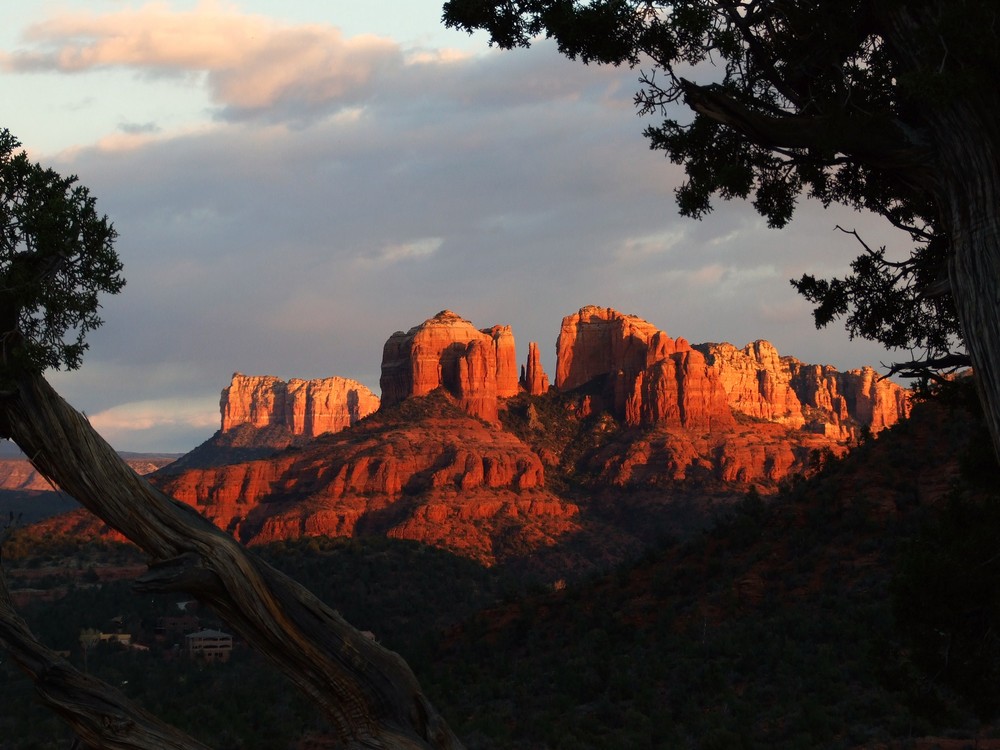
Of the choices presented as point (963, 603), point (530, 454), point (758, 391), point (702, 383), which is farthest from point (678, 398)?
point (963, 603)

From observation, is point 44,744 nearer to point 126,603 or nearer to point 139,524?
point 139,524

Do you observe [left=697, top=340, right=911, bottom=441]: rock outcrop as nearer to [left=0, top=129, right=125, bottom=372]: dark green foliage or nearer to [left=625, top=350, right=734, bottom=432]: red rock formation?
[left=625, top=350, right=734, bottom=432]: red rock formation

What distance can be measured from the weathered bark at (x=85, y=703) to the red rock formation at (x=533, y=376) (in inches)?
5485

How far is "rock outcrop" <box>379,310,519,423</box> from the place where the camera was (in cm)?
13638

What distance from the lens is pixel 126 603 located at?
7450 centimetres

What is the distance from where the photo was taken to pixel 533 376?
148m

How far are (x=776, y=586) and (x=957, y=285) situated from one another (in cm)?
3746

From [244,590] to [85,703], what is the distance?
4.03 ft

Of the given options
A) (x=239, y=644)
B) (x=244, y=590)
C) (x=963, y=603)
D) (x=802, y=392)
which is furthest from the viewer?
(x=802, y=392)

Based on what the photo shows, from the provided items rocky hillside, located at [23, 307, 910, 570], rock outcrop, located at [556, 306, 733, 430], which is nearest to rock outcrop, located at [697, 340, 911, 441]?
rocky hillside, located at [23, 307, 910, 570]

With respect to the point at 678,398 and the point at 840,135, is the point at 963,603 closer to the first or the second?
the point at 840,135

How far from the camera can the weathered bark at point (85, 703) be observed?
24.3 feet

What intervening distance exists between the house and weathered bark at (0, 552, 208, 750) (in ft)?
189

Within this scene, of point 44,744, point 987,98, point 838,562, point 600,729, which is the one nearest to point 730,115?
point 987,98
